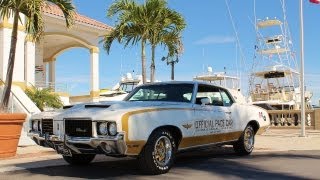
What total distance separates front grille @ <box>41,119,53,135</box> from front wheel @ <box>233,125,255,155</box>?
4.34 meters

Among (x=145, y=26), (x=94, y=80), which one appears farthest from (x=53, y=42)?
(x=145, y=26)

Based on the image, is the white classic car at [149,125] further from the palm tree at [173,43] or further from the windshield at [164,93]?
the palm tree at [173,43]

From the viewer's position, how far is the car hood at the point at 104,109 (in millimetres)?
8281

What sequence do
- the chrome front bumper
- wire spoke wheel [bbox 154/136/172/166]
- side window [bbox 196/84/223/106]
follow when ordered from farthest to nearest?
1. side window [bbox 196/84/223/106]
2. wire spoke wheel [bbox 154/136/172/166]
3. the chrome front bumper

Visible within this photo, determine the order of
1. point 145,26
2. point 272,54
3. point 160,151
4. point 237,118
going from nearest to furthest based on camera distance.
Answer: point 160,151 → point 237,118 → point 145,26 → point 272,54

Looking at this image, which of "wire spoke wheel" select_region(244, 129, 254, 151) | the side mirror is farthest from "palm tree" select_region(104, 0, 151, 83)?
the side mirror

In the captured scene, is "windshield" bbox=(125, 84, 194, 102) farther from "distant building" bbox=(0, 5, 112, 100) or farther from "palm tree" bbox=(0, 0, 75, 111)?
"distant building" bbox=(0, 5, 112, 100)

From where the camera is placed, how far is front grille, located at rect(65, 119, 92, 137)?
8.38 meters

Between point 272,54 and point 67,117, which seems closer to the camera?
point 67,117

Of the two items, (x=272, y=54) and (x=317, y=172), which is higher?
(x=272, y=54)

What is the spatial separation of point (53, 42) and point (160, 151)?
19.4m

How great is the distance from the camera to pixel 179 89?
402 inches

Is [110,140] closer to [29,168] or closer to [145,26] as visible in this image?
[29,168]

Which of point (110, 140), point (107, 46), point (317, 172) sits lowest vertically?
point (317, 172)
